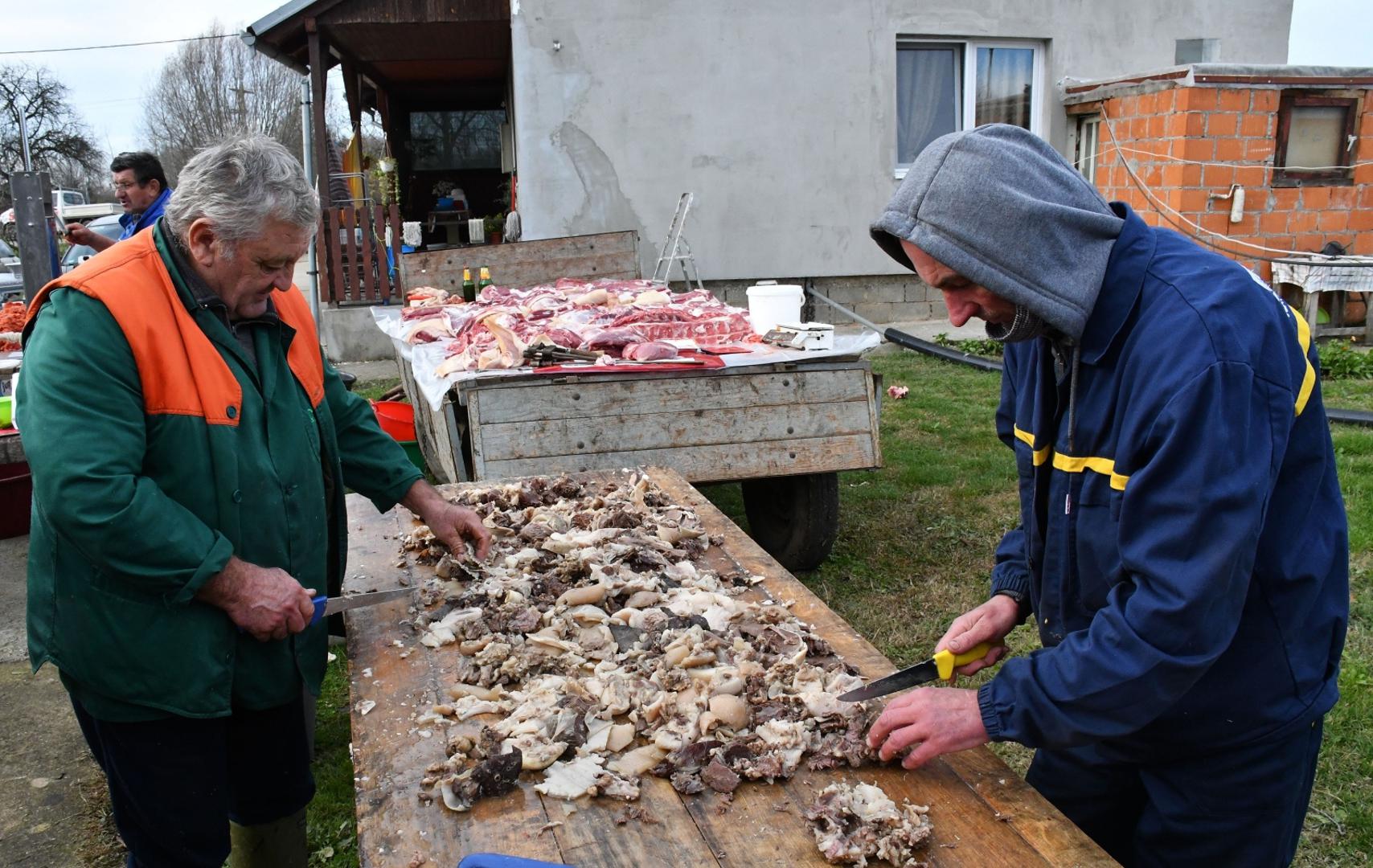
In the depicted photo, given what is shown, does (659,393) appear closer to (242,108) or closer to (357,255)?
(357,255)

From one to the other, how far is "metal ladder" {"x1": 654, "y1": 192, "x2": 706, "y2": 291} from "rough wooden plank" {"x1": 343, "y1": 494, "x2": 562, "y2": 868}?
9.36 m

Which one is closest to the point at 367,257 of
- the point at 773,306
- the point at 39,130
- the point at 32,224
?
the point at 32,224

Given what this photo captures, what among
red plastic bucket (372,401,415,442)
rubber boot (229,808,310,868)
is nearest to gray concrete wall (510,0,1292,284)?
red plastic bucket (372,401,415,442)

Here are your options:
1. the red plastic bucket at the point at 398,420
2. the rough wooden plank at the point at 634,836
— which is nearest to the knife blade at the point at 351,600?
the rough wooden plank at the point at 634,836

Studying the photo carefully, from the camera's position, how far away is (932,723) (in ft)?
5.98

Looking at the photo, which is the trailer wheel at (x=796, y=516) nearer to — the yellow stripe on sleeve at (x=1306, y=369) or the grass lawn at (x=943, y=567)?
the grass lawn at (x=943, y=567)

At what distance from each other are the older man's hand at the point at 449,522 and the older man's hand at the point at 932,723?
1486 mm

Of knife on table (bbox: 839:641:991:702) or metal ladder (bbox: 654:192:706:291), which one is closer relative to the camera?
knife on table (bbox: 839:641:991:702)

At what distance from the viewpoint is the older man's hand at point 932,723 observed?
180 cm

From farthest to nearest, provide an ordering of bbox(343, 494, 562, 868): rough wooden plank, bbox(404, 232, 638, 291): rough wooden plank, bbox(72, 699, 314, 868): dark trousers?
bbox(404, 232, 638, 291): rough wooden plank, bbox(72, 699, 314, 868): dark trousers, bbox(343, 494, 562, 868): rough wooden plank

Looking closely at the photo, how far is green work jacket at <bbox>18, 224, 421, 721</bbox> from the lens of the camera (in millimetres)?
2104

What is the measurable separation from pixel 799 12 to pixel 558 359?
854cm

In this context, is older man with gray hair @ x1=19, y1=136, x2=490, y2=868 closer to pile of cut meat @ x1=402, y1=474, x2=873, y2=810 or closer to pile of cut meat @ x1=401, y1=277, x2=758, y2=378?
pile of cut meat @ x1=402, y1=474, x2=873, y2=810

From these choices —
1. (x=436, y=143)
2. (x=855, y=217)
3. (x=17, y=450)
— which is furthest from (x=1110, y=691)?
(x=436, y=143)
